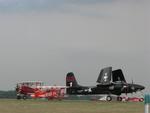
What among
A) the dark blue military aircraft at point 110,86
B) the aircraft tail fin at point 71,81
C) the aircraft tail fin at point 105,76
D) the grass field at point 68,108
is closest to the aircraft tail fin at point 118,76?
the dark blue military aircraft at point 110,86

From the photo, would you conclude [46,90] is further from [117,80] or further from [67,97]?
[117,80]

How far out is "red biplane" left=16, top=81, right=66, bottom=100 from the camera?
76875mm

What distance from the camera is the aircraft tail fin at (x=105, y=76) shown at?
7138cm

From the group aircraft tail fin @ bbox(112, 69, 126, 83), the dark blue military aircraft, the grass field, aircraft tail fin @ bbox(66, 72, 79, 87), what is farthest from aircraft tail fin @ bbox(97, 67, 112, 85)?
the grass field

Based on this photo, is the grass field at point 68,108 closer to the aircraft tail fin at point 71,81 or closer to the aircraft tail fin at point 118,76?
the aircraft tail fin at point 118,76

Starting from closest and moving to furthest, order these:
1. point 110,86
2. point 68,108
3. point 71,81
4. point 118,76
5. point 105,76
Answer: point 68,108 < point 110,86 < point 118,76 < point 105,76 < point 71,81

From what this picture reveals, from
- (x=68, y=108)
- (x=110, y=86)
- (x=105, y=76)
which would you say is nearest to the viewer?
(x=68, y=108)

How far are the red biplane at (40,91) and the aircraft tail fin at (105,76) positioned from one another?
712 centimetres

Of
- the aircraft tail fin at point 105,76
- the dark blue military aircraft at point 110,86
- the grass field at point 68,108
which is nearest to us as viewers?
the grass field at point 68,108

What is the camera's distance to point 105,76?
72562mm

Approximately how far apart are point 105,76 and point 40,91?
42.6 feet

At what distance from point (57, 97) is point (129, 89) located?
40.5ft

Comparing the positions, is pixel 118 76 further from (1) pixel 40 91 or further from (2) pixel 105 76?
(1) pixel 40 91

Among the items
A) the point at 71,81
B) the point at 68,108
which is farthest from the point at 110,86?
the point at 68,108
